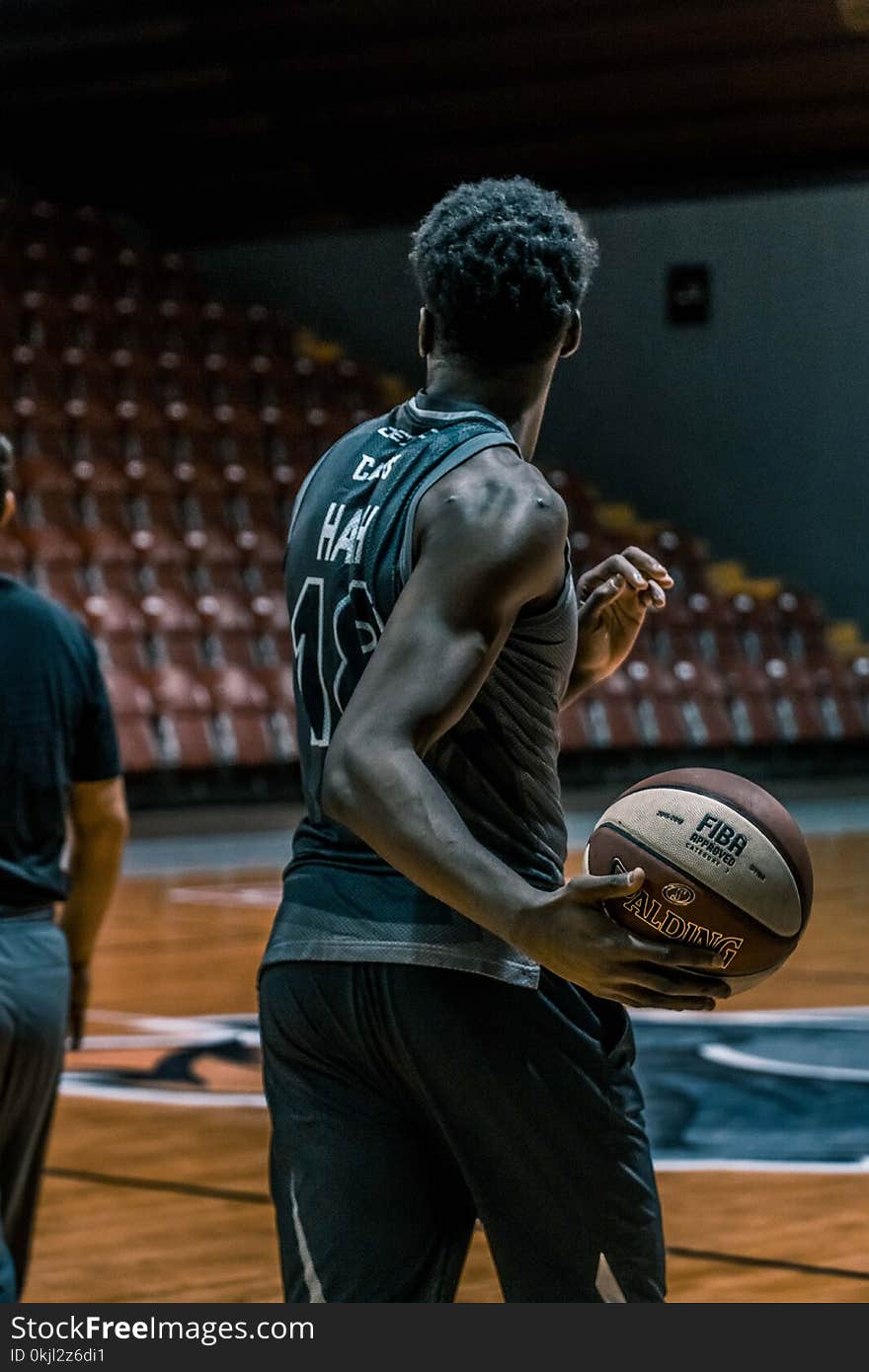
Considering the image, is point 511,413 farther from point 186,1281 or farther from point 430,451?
point 186,1281

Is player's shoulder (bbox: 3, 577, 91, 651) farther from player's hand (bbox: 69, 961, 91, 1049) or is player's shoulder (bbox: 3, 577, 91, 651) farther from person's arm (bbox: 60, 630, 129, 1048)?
player's hand (bbox: 69, 961, 91, 1049)

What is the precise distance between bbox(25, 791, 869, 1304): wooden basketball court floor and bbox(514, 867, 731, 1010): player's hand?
188 centimetres

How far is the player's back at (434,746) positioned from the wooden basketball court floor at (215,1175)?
1.76m

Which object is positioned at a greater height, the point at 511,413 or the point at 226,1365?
the point at 511,413

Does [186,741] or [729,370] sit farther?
[729,370]

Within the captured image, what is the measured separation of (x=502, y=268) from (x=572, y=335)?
12 centimetres

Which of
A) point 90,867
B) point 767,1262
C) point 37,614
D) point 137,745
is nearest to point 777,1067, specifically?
point 767,1262

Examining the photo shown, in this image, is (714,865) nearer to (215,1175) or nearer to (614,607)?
(614,607)

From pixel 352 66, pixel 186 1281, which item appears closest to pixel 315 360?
pixel 352 66

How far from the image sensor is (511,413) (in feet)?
6.65

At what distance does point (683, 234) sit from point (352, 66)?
141 inches

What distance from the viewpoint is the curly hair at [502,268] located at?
6.34 feet

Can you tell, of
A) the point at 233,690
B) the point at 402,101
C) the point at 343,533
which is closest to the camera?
the point at 343,533

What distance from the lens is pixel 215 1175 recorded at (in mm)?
4547
